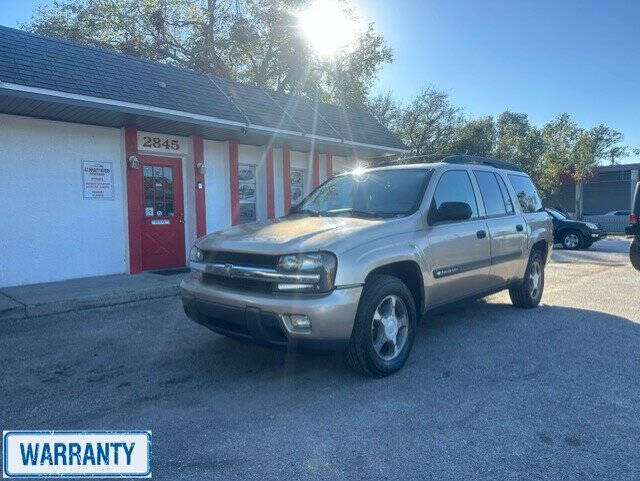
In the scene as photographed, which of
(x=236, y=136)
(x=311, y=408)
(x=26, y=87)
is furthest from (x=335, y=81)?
(x=311, y=408)

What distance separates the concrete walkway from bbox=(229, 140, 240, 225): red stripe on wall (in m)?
2.66

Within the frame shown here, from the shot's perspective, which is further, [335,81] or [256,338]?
[335,81]

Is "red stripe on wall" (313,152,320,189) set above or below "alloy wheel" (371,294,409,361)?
above

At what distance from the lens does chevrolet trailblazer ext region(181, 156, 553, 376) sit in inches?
145

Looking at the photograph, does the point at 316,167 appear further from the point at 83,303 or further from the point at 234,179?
the point at 83,303

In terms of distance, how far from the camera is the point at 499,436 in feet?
10.3

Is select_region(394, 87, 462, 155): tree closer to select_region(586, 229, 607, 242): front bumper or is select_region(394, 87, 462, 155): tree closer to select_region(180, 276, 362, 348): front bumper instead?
select_region(586, 229, 607, 242): front bumper

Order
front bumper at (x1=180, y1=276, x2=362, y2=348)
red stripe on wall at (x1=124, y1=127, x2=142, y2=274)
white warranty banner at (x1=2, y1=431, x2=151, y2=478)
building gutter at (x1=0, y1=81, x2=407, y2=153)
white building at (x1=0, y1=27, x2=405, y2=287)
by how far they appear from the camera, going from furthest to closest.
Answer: red stripe on wall at (x1=124, y1=127, x2=142, y2=274) → white building at (x1=0, y1=27, x2=405, y2=287) → building gutter at (x1=0, y1=81, x2=407, y2=153) → front bumper at (x1=180, y1=276, x2=362, y2=348) → white warranty banner at (x1=2, y1=431, x2=151, y2=478)

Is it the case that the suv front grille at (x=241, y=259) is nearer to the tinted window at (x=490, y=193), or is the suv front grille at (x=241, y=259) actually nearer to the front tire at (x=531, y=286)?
the tinted window at (x=490, y=193)

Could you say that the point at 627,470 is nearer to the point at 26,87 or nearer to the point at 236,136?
the point at 26,87

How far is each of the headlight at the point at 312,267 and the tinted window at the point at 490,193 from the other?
2796mm

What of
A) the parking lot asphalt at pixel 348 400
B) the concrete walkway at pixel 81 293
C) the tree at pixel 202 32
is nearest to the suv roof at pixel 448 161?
the parking lot asphalt at pixel 348 400

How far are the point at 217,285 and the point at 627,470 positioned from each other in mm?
3154

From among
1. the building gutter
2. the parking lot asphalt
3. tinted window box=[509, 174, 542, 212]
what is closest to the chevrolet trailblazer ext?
the parking lot asphalt
